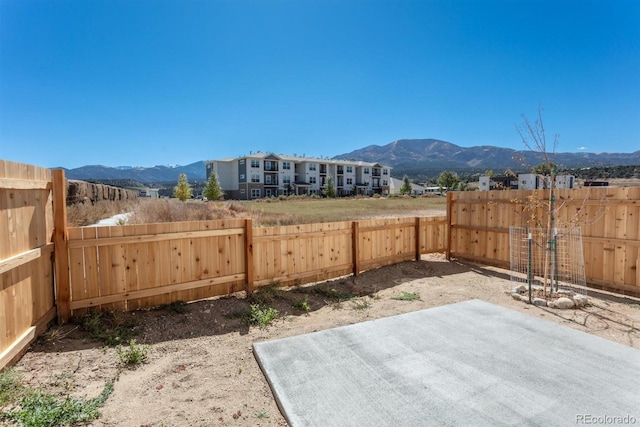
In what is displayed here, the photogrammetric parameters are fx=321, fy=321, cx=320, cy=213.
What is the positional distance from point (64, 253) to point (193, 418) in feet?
10.2

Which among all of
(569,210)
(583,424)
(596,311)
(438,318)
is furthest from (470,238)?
(583,424)

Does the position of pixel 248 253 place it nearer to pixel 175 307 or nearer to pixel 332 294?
pixel 175 307

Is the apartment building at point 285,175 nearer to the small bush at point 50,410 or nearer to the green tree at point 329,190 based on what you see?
the green tree at point 329,190

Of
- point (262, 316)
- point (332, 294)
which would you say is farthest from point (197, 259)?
point (332, 294)

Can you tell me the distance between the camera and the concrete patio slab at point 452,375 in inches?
98.6

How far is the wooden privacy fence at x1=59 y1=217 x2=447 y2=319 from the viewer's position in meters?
4.46

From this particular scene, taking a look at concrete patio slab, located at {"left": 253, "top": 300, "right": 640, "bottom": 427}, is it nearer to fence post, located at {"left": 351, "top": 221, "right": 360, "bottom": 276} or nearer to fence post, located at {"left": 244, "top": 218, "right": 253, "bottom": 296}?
fence post, located at {"left": 244, "top": 218, "right": 253, "bottom": 296}

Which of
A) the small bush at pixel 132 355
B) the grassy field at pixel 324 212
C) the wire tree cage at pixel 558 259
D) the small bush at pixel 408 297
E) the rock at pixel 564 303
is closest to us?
the small bush at pixel 132 355

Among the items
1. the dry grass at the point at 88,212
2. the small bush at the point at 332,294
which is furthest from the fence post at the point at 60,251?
the dry grass at the point at 88,212

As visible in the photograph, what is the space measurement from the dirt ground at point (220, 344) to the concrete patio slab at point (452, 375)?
12.7 inches

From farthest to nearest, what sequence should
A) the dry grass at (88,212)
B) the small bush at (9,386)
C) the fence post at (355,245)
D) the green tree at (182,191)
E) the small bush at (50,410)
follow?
the green tree at (182,191)
the dry grass at (88,212)
the fence post at (355,245)
the small bush at (9,386)
the small bush at (50,410)

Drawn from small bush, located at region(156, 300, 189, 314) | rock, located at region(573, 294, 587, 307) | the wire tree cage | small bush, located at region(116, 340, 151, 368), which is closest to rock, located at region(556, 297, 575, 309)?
rock, located at region(573, 294, 587, 307)

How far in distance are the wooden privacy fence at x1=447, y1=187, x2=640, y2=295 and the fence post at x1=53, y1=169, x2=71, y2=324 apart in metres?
8.23

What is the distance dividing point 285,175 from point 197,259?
59871 millimetres
